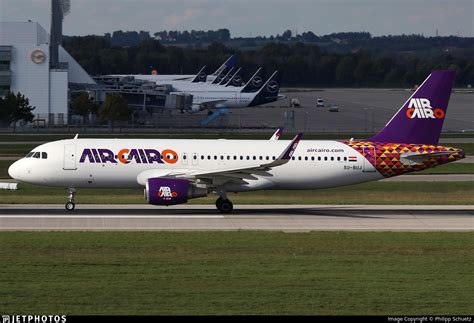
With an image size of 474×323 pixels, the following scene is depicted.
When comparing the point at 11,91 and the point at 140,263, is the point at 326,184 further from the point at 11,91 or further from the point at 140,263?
the point at 11,91

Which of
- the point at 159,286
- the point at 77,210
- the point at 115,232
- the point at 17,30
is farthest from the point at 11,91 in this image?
the point at 159,286

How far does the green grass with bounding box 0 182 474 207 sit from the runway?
260cm

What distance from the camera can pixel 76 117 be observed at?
12238cm

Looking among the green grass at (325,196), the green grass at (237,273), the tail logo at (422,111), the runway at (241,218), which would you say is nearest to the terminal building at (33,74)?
the green grass at (325,196)

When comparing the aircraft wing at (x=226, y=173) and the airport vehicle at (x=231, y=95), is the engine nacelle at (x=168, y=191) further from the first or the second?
the airport vehicle at (x=231, y=95)

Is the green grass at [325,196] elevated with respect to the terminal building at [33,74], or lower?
lower

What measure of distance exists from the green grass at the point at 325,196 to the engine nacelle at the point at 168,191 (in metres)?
6.06

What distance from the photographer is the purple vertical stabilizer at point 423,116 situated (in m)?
44.8

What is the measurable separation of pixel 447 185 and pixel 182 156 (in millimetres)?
20027

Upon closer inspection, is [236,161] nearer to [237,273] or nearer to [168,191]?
[168,191]

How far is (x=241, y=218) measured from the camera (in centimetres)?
4050

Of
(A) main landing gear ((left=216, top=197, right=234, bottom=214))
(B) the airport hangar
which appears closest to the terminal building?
(B) the airport hangar

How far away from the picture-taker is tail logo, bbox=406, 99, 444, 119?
147 ft

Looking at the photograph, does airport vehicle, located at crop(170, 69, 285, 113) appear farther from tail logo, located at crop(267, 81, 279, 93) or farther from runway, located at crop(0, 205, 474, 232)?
runway, located at crop(0, 205, 474, 232)
